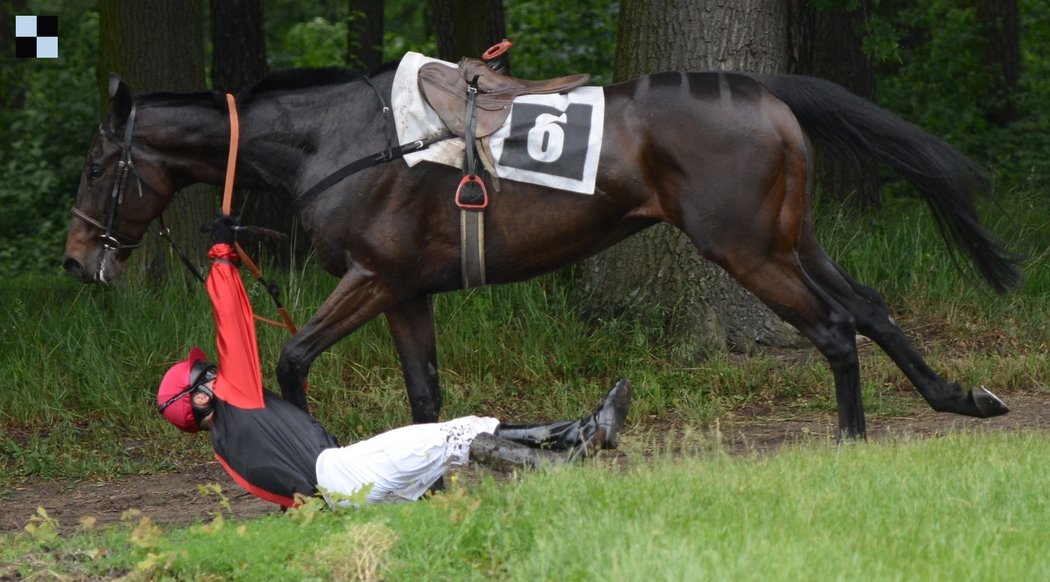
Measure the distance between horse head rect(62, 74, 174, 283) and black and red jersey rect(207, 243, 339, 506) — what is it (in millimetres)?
1048

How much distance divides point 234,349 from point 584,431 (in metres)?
1.46

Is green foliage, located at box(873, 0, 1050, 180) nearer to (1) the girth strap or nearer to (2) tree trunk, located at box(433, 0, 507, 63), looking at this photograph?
(2) tree trunk, located at box(433, 0, 507, 63)

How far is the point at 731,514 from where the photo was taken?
4777 mm

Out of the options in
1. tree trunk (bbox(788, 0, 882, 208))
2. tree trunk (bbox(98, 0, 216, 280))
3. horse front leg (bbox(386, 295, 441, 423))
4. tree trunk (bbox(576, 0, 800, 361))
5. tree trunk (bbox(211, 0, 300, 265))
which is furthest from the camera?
tree trunk (bbox(211, 0, 300, 265))

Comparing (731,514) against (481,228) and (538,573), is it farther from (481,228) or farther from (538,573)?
(481,228)

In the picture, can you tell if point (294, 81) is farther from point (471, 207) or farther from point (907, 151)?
point (907, 151)

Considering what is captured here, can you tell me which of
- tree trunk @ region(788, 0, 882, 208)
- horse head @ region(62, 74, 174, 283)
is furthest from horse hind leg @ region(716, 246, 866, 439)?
tree trunk @ region(788, 0, 882, 208)

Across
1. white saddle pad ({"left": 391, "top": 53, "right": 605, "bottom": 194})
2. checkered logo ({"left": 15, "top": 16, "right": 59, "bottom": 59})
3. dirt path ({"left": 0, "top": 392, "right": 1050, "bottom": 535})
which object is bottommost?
dirt path ({"left": 0, "top": 392, "right": 1050, "bottom": 535})

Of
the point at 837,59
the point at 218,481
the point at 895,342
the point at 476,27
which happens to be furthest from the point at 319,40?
the point at 895,342

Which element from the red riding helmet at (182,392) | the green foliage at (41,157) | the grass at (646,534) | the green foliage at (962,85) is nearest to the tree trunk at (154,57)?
the red riding helmet at (182,392)

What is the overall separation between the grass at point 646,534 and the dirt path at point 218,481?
4.43ft

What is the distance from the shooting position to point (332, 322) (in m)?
6.27

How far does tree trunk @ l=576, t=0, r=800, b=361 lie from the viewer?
8984mm

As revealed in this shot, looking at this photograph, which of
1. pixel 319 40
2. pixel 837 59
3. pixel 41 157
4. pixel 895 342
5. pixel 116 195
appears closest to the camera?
pixel 116 195
